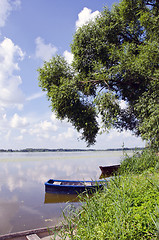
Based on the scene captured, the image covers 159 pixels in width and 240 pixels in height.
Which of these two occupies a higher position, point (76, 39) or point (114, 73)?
point (76, 39)

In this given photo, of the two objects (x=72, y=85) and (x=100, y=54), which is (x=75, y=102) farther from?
(x=100, y=54)

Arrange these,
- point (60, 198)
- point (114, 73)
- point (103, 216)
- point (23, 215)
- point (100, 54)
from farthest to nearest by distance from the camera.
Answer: point (100, 54) < point (114, 73) < point (60, 198) < point (23, 215) < point (103, 216)

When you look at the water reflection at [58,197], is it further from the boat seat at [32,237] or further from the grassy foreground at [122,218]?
the grassy foreground at [122,218]

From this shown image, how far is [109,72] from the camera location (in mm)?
14930

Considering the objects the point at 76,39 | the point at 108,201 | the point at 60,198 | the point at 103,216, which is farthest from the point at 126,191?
the point at 76,39

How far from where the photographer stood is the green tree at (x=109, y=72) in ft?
44.5

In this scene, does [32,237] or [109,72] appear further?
[109,72]

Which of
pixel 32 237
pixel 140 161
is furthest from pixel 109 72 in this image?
pixel 32 237

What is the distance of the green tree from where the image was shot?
1355 centimetres

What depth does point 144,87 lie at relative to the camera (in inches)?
586

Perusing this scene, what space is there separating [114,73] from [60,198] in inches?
386

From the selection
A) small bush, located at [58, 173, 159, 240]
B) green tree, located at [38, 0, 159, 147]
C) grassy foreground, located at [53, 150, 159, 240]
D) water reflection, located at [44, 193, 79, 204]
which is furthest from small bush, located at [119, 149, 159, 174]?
small bush, located at [58, 173, 159, 240]

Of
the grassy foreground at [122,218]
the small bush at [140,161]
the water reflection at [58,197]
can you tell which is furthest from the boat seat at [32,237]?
the water reflection at [58,197]

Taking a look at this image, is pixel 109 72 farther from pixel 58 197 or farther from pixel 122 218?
pixel 122 218
